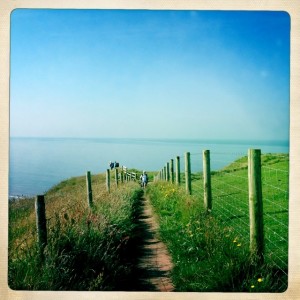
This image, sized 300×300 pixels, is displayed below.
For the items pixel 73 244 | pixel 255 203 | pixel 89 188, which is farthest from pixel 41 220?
pixel 255 203

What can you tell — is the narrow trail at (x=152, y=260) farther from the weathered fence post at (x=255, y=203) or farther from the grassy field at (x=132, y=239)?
the weathered fence post at (x=255, y=203)

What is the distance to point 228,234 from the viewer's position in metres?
4.35

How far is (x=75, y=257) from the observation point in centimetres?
409

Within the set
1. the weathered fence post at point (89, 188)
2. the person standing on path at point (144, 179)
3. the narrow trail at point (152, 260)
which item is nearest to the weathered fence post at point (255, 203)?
the narrow trail at point (152, 260)

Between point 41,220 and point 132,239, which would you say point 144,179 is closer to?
point 132,239

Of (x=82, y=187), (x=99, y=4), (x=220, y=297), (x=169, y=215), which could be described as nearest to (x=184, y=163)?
(x=169, y=215)

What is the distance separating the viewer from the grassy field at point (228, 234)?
13.1 feet

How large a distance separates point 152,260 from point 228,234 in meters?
0.78

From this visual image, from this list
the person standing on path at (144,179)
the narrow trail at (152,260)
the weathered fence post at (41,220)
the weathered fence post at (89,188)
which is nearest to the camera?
the weathered fence post at (41,220)

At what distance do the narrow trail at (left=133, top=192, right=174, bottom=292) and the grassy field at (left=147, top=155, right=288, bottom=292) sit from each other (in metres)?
0.08

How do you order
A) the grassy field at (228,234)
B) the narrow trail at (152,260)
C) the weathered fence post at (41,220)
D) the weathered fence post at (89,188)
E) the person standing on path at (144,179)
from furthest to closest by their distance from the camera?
the person standing on path at (144,179) < the weathered fence post at (89,188) < the narrow trail at (152,260) < the weathered fence post at (41,220) < the grassy field at (228,234)

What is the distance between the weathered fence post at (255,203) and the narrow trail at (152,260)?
840 mm

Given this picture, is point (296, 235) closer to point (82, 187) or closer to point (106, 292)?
point (106, 292)

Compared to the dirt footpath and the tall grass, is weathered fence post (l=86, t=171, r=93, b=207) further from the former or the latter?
the dirt footpath
